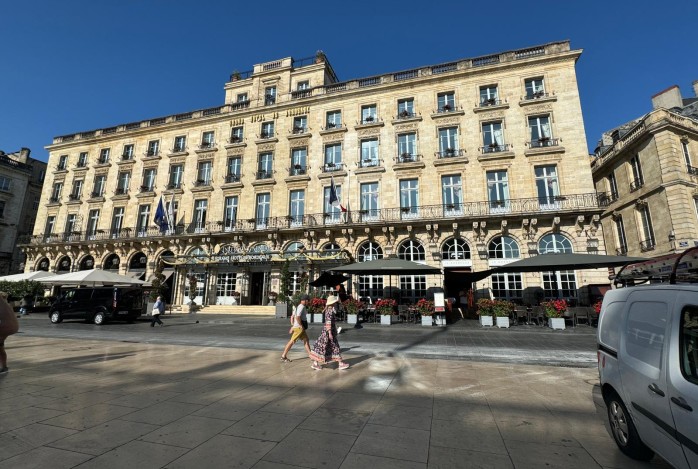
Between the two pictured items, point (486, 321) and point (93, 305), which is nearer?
point (486, 321)

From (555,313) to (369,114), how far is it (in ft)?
59.8

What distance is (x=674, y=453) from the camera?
7.82ft

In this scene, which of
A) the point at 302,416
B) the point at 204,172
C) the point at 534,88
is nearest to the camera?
the point at 302,416

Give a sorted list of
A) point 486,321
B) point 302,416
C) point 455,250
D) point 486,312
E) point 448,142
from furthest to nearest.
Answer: point 448,142
point 455,250
point 486,312
point 486,321
point 302,416

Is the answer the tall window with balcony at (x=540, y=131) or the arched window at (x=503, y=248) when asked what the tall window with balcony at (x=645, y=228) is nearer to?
the tall window with balcony at (x=540, y=131)

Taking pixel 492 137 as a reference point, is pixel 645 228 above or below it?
below

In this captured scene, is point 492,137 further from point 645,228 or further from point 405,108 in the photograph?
point 645,228

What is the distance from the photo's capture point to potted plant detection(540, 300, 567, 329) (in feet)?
42.9

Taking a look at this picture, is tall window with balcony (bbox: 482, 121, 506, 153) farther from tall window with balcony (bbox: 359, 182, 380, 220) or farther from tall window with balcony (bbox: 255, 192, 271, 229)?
tall window with balcony (bbox: 255, 192, 271, 229)

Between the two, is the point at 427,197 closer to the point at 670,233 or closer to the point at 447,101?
the point at 447,101

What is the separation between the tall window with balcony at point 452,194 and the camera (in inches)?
822

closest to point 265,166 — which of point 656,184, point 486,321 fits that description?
point 486,321

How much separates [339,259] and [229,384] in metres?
16.0

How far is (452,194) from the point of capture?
70.4 feet
